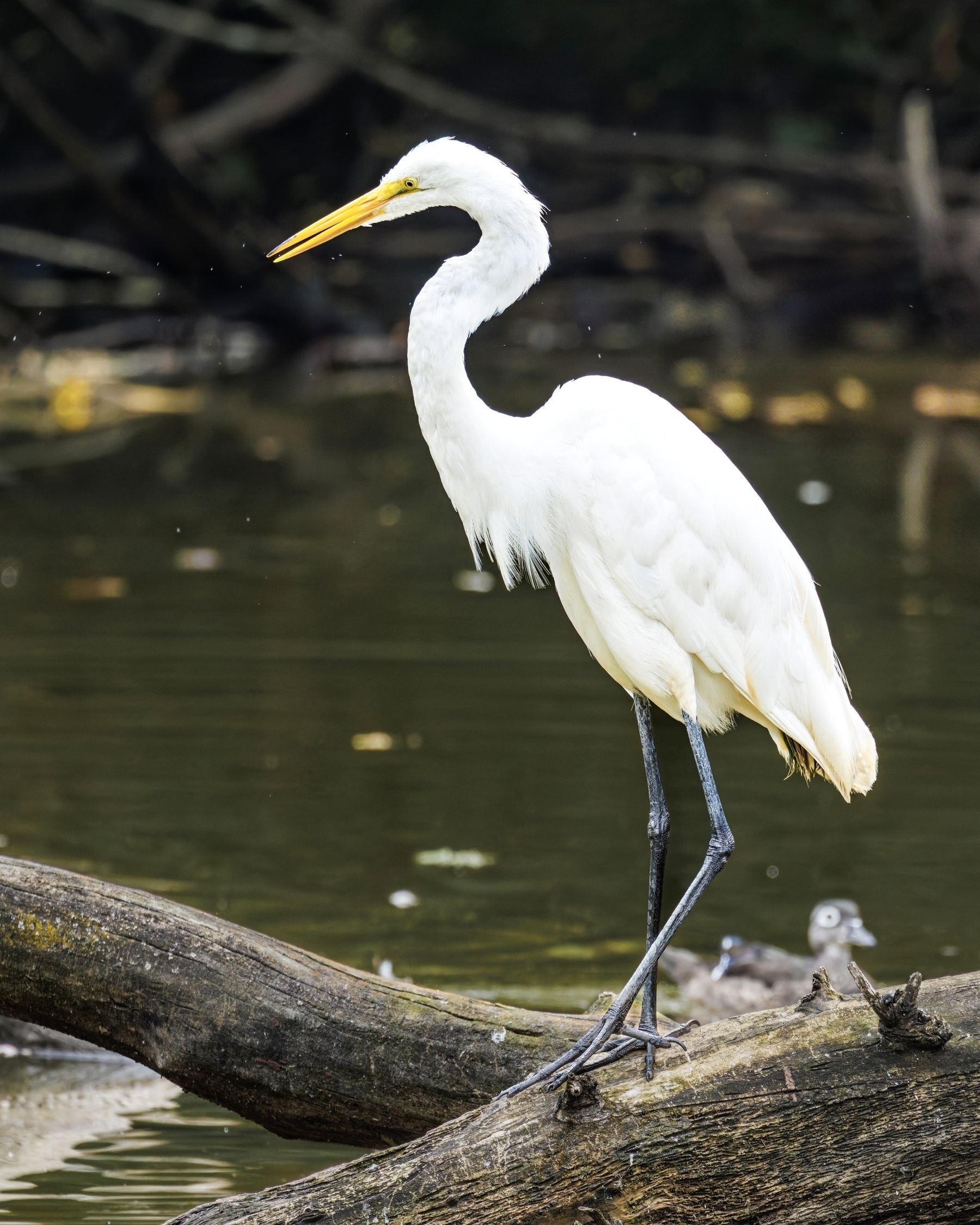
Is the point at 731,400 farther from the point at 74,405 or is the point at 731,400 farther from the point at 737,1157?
the point at 737,1157

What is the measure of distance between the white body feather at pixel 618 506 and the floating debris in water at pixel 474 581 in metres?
4.34

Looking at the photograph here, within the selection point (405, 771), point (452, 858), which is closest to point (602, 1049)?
point (452, 858)

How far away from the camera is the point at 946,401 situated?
38.7 feet

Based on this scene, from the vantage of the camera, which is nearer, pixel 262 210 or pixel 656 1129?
pixel 656 1129

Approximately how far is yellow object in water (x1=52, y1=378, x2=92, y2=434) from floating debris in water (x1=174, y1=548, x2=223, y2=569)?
3.32 meters

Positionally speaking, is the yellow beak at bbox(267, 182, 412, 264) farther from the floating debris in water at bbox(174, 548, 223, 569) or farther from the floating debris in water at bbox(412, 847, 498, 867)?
the floating debris in water at bbox(174, 548, 223, 569)

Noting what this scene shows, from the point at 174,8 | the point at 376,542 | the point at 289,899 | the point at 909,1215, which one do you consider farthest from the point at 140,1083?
the point at 174,8

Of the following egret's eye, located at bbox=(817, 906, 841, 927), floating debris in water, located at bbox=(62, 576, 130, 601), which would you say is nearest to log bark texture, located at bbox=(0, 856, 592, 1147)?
egret's eye, located at bbox=(817, 906, 841, 927)

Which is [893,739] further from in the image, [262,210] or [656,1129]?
[262,210]

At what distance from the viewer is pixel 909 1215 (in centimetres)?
254

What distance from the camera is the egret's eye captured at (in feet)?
13.5

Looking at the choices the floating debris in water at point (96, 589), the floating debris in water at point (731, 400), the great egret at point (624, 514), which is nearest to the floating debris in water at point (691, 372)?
the floating debris in water at point (731, 400)

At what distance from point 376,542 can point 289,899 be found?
394 cm

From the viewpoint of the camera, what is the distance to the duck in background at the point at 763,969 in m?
3.84
